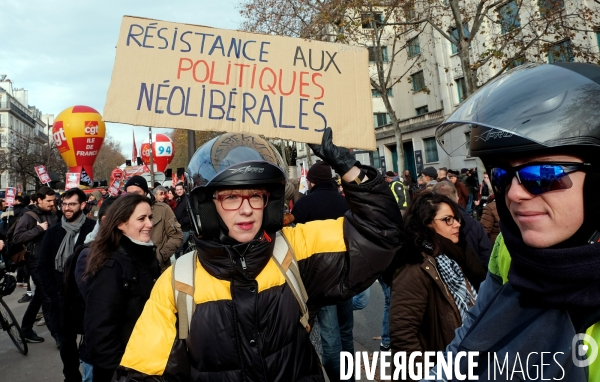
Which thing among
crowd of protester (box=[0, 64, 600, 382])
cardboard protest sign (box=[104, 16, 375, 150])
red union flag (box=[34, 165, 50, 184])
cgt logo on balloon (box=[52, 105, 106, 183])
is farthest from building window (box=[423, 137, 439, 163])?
cardboard protest sign (box=[104, 16, 375, 150])

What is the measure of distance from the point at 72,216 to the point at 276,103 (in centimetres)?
350

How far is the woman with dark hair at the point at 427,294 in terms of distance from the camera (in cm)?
245

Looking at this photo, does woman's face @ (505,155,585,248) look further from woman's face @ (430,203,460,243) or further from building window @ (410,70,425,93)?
building window @ (410,70,425,93)

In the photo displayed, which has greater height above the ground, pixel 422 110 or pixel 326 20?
pixel 422 110

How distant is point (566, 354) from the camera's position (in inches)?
38.2

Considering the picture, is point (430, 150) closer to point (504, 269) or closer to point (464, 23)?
point (464, 23)

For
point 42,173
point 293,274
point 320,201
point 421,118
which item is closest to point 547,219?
point 293,274

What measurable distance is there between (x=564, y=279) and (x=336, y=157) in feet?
3.12

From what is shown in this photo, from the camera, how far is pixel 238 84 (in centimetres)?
232

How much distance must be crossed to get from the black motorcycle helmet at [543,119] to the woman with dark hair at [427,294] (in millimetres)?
1368

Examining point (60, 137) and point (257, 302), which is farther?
point (60, 137)

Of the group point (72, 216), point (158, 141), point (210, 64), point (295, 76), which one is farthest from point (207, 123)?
point (158, 141)

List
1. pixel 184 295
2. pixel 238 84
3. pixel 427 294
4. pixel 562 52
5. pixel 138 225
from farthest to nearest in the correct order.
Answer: pixel 562 52
pixel 138 225
pixel 427 294
pixel 238 84
pixel 184 295

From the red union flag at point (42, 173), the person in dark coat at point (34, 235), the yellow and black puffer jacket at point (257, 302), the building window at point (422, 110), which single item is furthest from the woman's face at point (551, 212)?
the building window at point (422, 110)
